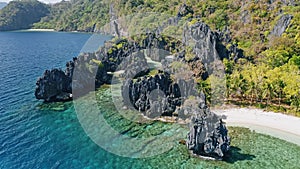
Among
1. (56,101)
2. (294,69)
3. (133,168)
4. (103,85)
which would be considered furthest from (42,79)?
(294,69)

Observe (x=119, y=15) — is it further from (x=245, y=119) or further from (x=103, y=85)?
(x=245, y=119)

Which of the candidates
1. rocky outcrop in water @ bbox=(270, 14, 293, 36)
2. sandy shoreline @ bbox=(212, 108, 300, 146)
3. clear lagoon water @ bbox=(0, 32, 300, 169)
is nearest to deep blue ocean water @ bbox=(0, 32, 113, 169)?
clear lagoon water @ bbox=(0, 32, 300, 169)

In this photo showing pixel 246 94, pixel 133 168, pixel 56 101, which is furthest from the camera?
pixel 56 101

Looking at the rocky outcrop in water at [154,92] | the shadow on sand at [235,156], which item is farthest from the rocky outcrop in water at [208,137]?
the rocky outcrop in water at [154,92]

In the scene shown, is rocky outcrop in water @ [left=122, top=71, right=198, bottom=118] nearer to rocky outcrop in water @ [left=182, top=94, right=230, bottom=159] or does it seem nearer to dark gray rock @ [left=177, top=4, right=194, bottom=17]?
rocky outcrop in water @ [left=182, top=94, right=230, bottom=159]

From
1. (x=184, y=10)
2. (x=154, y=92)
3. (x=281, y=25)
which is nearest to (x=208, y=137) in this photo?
(x=154, y=92)

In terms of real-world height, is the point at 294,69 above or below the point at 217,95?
above

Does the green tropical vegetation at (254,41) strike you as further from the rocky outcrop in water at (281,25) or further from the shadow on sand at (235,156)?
the shadow on sand at (235,156)
